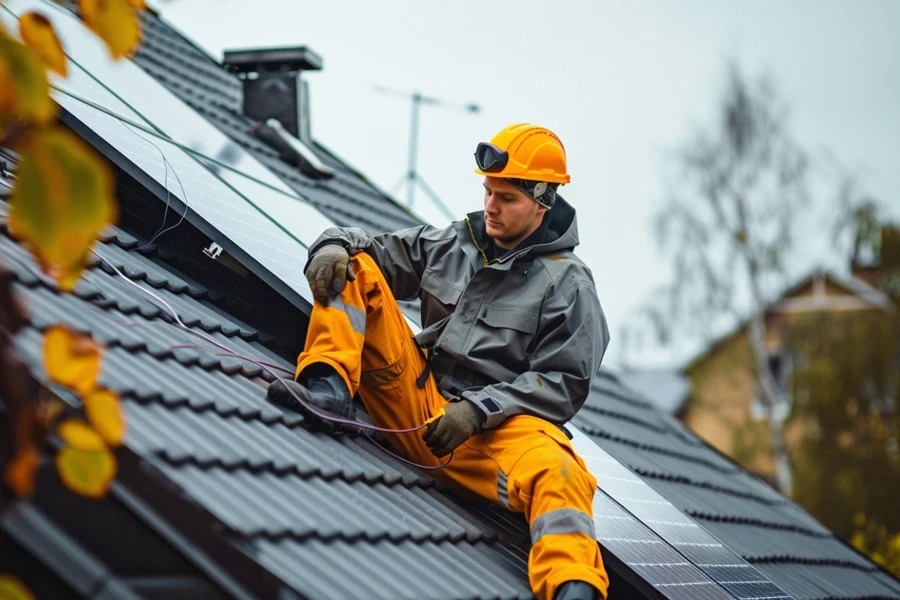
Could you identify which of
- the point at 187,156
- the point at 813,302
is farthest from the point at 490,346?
the point at 813,302

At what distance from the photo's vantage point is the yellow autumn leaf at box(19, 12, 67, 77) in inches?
59.4

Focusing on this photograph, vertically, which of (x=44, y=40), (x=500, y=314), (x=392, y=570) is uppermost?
(x=44, y=40)

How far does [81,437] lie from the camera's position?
1.51m

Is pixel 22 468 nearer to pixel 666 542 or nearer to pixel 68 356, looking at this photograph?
pixel 68 356

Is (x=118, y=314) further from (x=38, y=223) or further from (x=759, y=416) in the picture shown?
(x=759, y=416)

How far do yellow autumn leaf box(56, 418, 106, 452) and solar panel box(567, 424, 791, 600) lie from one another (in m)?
2.32

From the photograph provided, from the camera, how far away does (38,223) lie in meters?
1.33

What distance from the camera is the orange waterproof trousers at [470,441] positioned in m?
3.18

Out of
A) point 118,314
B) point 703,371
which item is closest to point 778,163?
point 703,371

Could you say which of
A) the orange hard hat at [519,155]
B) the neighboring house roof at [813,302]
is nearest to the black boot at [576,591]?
the orange hard hat at [519,155]

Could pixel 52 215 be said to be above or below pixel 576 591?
above

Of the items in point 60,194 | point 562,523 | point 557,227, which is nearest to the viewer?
point 60,194

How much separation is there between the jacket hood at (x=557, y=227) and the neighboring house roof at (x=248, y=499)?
707 millimetres

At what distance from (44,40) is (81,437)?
1.74 feet
